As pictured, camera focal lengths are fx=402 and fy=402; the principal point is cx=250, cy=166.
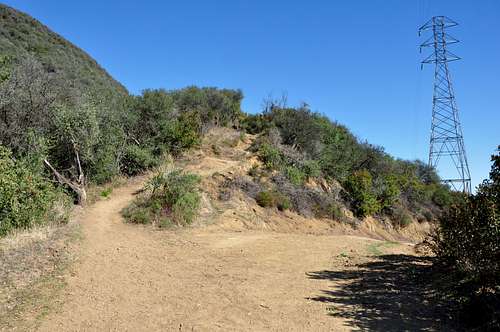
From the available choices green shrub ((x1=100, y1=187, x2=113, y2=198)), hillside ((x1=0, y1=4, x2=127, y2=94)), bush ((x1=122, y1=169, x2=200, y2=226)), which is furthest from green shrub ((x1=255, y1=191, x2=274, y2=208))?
hillside ((x1=0, y1=4, x2=127, y2=94))

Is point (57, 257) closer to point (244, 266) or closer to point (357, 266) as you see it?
point (244, 266)

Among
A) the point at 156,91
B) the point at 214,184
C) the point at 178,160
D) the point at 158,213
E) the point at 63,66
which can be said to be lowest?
the point at 158,213

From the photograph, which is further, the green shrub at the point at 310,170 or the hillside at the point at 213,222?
the green shrub at the point at 310,170

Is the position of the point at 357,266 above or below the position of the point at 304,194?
below

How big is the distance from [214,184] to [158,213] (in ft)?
13.9

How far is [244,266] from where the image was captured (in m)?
8.97

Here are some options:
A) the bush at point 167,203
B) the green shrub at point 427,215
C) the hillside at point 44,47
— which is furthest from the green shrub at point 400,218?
the hillside at point 44,47

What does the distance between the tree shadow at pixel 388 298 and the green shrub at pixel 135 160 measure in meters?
12.5

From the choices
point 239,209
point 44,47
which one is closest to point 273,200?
point 239,209

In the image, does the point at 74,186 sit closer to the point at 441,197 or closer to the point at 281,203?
the point at 281,203

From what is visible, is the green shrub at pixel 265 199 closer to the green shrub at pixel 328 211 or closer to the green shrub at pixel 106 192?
the green shrub at pixel 328 211

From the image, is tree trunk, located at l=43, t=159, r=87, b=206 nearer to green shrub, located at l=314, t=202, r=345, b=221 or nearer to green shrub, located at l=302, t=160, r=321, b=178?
green shrub, located at l=314, t=202, r=345, b=221

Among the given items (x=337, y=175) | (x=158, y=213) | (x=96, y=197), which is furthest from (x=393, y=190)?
(x=96, y=197)

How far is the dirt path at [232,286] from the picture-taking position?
579cm
